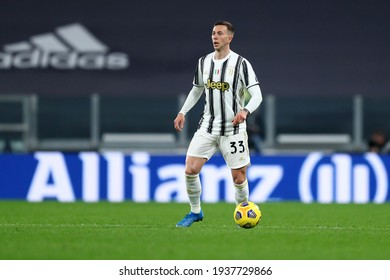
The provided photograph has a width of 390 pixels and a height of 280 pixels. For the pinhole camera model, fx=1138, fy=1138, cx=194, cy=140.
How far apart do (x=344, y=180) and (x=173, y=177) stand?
3.00 metres

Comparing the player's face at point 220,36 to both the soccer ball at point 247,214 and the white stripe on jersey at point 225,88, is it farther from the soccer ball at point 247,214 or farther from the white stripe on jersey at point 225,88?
the soccer ball at point 247,214

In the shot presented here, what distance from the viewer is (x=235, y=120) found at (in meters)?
11.8

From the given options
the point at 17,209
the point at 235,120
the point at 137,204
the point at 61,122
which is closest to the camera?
the point at 235,120

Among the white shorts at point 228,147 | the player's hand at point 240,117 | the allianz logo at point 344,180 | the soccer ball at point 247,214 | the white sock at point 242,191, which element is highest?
the player's hand at point 240,117

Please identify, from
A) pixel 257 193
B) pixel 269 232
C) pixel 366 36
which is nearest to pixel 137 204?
pixel 257 193

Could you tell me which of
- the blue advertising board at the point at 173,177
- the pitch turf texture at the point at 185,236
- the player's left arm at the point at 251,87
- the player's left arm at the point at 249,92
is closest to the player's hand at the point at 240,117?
the player's left arm at the point at 249,92

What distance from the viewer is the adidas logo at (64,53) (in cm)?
2083

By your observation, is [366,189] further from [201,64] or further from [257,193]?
[201,64]

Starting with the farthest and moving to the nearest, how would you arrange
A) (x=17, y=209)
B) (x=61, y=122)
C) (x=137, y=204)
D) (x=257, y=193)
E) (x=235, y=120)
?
1. (x=61, y=122)
2. (x=257, y=193)
3. (x=137, y=204)
4. (x=17, y=209)
5. (x=235, y=120)

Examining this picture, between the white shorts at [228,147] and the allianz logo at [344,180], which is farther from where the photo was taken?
the allianz logo at [344,180]

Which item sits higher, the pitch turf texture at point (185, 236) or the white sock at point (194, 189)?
the white sock at point (194, 189)

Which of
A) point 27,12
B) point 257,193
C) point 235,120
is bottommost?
point 257,193

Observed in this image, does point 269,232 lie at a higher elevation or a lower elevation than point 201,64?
lower

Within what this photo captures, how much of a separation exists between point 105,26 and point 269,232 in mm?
9802
